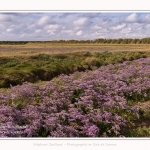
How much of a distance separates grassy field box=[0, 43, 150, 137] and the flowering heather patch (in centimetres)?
377

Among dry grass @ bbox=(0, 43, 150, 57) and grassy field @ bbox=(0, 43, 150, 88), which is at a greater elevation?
dry grass @ bbox=(0, 43, 150, 57)

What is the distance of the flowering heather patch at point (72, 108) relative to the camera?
359 inches

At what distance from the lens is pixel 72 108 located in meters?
10.4

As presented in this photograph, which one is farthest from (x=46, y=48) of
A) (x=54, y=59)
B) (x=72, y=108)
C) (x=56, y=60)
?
(x=54, y=59)

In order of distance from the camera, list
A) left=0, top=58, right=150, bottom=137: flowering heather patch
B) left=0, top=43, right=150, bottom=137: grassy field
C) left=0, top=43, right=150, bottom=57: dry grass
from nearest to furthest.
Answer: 1. left=0, top=58, right=150, bottom=137: flowering heather patch
2. left=0, top=43, right=150, bottom=57: dry grass
3. left=0, top=43, right=150, bottom=137: grassy field

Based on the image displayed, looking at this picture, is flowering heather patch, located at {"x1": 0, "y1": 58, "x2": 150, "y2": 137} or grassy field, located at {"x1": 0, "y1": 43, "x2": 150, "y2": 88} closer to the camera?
flowering heather patch, located at {"x1": 0, "y1": 58, "x2": 150, "y2": 137}

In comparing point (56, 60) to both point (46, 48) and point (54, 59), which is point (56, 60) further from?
point (46, 48)

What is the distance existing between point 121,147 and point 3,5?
6.08 m

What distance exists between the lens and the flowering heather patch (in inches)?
359

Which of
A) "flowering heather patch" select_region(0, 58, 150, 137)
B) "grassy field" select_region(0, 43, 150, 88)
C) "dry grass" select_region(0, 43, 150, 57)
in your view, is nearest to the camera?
"flowering heather patch" select_region(0, 58, 150, 137)

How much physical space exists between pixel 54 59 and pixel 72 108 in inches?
571

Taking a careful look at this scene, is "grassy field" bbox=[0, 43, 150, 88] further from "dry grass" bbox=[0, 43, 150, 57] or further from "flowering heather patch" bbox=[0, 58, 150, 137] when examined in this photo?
"flowering heather patch" bbox=[0, 58, 150, 137]

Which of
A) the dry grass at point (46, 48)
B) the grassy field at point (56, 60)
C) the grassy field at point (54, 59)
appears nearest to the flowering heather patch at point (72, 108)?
the dry grass at point (46, 48)

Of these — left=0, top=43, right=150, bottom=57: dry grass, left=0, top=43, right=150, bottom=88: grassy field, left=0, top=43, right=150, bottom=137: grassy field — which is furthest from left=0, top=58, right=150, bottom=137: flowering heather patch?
left=0, top=43, right=150, bottom=88: grassy field
